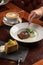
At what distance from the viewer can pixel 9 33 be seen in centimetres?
126

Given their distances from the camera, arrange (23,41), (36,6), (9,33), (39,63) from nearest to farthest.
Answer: (39,63)
(23,41)
(9,33)
(36,6)

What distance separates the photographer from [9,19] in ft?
4.50

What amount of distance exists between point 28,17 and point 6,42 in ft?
1.14

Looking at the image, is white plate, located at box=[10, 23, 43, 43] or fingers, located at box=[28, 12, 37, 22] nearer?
white plate, located at box=[10, 23, 43, 43]

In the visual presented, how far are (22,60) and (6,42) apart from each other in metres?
0.18

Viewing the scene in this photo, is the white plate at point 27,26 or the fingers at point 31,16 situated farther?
the fingers at point 31,16

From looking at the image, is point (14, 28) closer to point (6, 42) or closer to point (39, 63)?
point (6, 42)

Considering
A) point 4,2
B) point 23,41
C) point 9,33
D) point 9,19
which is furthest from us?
point 4,2

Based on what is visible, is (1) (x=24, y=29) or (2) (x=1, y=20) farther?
(2) (x=1, y=20)

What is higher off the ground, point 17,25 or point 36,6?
point 17,25

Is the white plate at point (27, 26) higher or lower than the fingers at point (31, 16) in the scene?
lower

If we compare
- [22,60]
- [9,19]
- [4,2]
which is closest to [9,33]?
[9,19]

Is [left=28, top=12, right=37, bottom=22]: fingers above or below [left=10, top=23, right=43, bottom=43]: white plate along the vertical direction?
above

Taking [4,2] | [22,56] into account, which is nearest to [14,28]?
[22,56]
